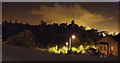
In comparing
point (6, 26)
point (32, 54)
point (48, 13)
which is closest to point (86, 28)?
point (48, 13)

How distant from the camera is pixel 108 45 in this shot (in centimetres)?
421

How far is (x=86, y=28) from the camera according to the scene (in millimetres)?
4262

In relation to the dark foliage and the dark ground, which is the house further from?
the dark ground

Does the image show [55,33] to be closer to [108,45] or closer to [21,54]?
[21,54]

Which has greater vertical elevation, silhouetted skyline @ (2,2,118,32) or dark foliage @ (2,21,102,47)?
silhouetted skyline @ (2,2,118,32)

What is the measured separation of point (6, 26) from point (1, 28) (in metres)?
0.08

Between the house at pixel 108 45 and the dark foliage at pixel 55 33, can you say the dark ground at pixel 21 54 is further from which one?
the house at pixel 108 45

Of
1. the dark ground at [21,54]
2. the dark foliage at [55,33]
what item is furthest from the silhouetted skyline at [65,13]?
the dark ground at [21,54]

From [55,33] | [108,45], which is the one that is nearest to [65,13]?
[55,33]

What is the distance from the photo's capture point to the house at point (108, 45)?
421cm

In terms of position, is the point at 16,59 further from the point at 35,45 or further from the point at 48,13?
the point at 48,13

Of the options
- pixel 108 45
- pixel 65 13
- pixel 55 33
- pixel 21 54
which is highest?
pixel 65 13

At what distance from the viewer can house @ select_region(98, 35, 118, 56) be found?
4.21 meters

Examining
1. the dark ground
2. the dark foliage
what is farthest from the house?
the dark ground
